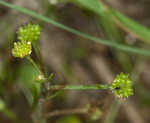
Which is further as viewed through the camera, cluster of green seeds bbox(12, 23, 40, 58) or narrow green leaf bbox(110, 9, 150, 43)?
narrow green leaf bbox(110, 9, 150, 43)

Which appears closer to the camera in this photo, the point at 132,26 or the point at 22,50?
the point at 22,50

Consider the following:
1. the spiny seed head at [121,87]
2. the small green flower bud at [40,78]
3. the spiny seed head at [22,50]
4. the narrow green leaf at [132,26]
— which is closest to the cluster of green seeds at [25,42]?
the spiny seed head at [22,50]

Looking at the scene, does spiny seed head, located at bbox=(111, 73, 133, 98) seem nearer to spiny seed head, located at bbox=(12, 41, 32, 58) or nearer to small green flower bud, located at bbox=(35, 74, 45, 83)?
small green flower bud, located at bbox=(35, 74, 45, 83)

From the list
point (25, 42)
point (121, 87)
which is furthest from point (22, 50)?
point (121, 87)

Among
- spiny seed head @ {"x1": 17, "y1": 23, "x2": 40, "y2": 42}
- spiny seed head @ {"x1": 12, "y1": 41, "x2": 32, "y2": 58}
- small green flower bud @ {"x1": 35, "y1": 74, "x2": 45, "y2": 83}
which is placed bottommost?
small green flower bud @ {"x1": 35, "y1": 74, "x2": 45, "y2": 83}

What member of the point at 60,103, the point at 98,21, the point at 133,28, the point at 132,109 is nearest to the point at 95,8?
the point at 133,28

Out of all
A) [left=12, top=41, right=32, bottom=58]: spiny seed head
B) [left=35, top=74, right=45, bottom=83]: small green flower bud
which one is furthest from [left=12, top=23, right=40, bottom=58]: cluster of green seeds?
[left=35, top=74, right=45, bottom=83]: small green flower bud

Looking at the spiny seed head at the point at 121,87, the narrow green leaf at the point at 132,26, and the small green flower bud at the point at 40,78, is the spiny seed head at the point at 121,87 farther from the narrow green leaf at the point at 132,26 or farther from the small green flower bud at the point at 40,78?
the narrow green leaf at the point at 132,26

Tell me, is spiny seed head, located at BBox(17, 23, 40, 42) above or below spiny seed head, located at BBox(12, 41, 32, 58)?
above

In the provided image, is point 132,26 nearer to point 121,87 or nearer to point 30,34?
point 121,87
